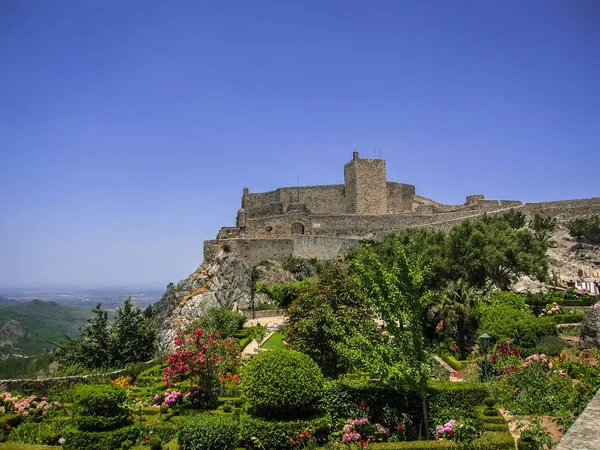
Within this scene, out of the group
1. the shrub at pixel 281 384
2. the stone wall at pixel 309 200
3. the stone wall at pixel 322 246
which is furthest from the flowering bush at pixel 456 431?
the stone wall at pixel 309 200

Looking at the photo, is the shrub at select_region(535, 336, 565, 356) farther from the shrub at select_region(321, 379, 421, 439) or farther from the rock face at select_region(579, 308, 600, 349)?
the shrub at select_region(321, 379, 421, 439)

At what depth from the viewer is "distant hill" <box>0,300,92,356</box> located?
61728 millimetres

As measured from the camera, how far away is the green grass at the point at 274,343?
23.6 meters

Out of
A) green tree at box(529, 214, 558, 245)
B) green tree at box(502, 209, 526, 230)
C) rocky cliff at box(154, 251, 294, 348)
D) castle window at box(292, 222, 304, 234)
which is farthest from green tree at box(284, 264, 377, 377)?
castle window at box(292, 222, 304, 234)

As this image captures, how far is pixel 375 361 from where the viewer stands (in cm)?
1176

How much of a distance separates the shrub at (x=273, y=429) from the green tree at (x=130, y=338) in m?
16.4

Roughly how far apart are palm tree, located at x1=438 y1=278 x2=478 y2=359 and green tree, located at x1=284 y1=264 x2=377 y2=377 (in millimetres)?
4182

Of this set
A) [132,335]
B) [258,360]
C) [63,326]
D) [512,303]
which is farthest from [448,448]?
[63,326]

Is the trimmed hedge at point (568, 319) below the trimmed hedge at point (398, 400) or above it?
above

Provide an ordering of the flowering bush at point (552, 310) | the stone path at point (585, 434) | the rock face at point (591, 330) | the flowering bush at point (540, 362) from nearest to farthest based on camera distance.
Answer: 1. the stone path at point (585, 434)
2. the flowering bush at point (540, 362)
3. the rock face at point (591, 330)
4. the flowering bush at point (552, 310)

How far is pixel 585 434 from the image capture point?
22.5 feet

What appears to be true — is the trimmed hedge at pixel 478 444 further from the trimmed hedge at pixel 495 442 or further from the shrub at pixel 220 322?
the shrub at pixel 220 322

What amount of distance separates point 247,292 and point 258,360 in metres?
25.4

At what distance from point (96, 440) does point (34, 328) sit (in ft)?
260
